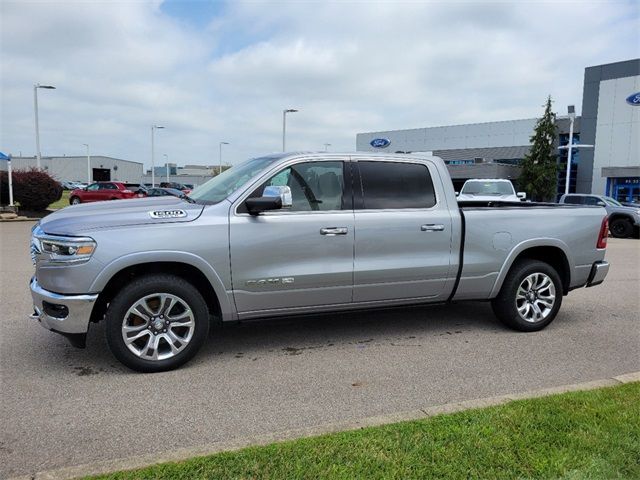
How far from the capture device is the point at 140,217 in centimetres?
427

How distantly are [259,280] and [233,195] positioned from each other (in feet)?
2.59

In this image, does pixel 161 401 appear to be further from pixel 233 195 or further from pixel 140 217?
pixel 233 195

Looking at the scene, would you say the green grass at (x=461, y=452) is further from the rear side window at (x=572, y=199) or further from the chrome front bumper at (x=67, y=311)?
the rear side window at (x=572, y=199)

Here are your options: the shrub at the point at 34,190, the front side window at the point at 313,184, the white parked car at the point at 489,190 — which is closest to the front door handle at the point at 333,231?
the front side window at the point at 313,184

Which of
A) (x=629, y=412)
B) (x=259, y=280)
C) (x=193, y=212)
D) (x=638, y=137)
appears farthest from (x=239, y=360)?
(x=638, y=137)

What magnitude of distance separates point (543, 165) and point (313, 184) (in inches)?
1575

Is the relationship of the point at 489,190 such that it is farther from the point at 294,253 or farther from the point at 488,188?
the point at 294,253

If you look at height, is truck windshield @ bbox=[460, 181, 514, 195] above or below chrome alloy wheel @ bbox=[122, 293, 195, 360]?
above

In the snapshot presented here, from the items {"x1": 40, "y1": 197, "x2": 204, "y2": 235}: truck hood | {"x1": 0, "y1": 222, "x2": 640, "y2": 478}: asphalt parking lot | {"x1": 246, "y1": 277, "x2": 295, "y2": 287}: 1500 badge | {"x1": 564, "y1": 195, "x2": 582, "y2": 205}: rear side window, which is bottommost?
{"x1": 0, "y1": 222, "x2": 640, "y2": 478}: asphalt parking lot

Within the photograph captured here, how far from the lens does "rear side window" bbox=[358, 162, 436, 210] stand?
5.04 metres

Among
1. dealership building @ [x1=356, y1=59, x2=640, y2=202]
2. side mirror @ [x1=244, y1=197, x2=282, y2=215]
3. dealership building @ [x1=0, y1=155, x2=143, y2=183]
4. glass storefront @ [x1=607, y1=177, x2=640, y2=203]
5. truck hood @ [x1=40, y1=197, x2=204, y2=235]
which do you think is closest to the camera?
truck hood @ [x1=40, y1=197, x2=204, y2=235]

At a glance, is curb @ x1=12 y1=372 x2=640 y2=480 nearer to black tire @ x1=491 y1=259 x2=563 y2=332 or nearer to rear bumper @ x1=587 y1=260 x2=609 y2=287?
black tire @ x1=491 y1=259 x2=563 y2=332

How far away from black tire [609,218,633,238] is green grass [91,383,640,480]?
17.6 meters

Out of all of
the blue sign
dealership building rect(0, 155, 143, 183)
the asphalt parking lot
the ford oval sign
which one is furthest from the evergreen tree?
dealership building rect(0, 155, 143, 183)
